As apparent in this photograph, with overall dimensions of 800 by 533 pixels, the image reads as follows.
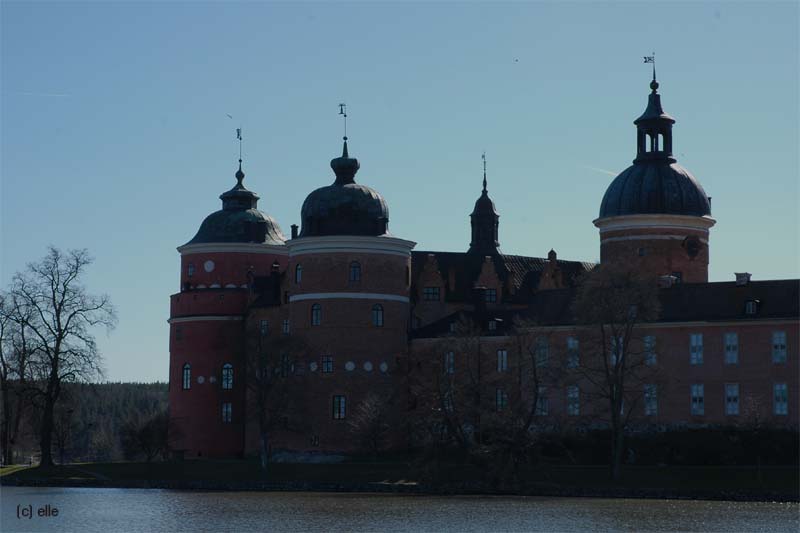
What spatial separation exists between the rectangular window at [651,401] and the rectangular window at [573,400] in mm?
3955

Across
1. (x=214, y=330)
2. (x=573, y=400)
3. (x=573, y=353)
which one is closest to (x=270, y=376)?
(x=214, y=330)

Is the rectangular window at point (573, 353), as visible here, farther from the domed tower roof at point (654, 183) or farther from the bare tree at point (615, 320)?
the domed tower roof at point (654, 183)

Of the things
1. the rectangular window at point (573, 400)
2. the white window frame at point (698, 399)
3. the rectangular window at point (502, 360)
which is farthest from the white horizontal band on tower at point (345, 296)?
the white window frame at point (698, 399)

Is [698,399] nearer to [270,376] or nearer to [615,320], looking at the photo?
[615,320]

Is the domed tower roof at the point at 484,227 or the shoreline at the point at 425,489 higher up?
the domed tower roof at the point at 484,227

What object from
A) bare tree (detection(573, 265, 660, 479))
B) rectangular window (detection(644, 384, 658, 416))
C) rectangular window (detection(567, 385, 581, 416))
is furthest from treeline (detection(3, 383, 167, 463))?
rectangular window (detection(644, 384, 658, 416))

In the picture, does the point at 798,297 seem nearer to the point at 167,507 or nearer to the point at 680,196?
the point at 680,196

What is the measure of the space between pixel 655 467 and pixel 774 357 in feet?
30.5

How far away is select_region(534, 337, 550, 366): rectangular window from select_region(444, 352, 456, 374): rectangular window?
4.21 m

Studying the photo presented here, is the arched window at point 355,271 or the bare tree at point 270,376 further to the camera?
the arched window at point 355,271

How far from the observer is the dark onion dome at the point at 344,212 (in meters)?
97.0

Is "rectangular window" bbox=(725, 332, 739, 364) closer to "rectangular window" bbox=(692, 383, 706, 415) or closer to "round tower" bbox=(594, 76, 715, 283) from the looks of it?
"rectangular window" bbox=(692, 383, 706, 415)

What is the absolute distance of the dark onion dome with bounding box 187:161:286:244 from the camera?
107m

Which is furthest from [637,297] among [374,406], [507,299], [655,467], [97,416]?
[97,416]
